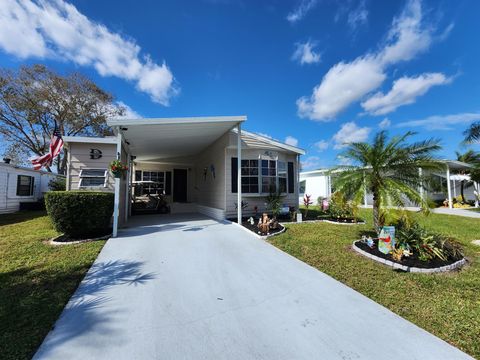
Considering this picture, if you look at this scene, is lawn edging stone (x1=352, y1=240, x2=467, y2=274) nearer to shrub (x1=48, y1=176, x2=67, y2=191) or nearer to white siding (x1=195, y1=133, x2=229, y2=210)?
white siding (x1=195, y1=133, x2=229, y2=210)

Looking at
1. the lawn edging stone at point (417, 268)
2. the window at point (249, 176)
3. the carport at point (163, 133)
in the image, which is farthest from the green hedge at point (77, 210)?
the lawn edging stone at point (417, 268)

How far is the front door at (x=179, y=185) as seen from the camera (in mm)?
14625

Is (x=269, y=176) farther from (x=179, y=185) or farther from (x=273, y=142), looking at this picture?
(x=179, y=185)

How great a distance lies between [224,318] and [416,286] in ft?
10.4

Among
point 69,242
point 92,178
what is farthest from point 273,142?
point 69,242

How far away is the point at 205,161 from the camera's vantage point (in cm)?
1193

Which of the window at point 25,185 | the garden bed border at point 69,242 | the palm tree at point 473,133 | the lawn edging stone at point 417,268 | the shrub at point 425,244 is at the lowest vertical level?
the lawn edging stone at point 417,268

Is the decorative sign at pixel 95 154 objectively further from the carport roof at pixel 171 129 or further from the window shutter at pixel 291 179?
the window shutter at pixel 291 179

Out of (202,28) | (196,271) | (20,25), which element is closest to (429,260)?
(196,271)

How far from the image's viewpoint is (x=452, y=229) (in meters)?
7.89

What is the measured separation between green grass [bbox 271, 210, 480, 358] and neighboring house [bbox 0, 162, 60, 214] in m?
13.9

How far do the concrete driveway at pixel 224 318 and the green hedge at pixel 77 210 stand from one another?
2.02m

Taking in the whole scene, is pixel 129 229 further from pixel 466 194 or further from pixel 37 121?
pixel 466 194

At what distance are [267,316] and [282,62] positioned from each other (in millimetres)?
13000
